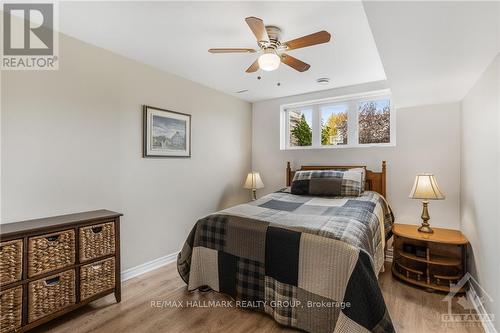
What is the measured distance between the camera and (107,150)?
2480 millimetres

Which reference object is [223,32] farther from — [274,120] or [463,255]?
[463,255]

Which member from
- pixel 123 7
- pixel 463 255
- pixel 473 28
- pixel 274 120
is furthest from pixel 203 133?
pixel 463 255

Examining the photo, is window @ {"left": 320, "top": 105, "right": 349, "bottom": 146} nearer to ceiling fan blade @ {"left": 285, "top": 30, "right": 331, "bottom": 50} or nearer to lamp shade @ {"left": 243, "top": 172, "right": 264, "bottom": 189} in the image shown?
lamp shade @ {"left": 243, "top": 172, "right": 264, "bottom": 189}

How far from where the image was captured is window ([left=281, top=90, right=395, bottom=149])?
11.1ft

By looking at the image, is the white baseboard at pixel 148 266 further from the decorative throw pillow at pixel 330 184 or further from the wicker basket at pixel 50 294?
the decorative throw pillow at pixel 330 184

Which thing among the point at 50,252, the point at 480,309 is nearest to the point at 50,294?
the point at 50,252

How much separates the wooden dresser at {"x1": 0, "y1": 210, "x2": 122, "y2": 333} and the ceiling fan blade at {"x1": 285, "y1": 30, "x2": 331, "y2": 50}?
2036mm

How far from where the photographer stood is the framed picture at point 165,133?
2.82m

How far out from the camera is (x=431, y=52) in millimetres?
1629

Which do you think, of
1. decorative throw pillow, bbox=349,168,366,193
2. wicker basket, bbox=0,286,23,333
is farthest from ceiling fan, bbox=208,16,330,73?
wicker basket, bbox=0,286,23,333

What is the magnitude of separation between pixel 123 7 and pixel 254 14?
37.5 inches

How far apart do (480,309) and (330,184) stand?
1672 mm

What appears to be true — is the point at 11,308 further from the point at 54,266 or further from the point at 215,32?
the point at 215,32

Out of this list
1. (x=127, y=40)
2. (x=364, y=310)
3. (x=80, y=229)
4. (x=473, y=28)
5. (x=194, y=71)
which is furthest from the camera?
(x=194, y=71)
